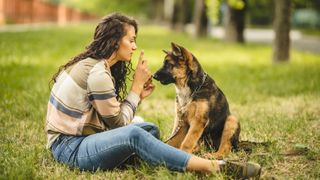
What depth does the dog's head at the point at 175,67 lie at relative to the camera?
528 cm

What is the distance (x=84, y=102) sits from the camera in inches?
183

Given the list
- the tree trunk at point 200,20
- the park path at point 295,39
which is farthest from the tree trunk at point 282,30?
the tree trunk at point 200,20

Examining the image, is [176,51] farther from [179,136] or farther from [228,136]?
[228,136]

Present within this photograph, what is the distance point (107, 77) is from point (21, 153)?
1.39 metres

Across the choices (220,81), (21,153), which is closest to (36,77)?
(220,81)

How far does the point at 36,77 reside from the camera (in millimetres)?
11008

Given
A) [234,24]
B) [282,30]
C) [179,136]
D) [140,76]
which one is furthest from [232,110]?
[234,24]

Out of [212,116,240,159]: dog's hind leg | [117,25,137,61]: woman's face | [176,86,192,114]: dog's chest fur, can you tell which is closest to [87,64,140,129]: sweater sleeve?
[117,25,137,61]: woman's face

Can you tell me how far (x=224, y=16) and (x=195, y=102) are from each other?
71.3 ft

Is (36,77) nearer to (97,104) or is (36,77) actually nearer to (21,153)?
(21,153)

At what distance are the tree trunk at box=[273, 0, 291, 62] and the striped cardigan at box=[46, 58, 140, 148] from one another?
409 inches

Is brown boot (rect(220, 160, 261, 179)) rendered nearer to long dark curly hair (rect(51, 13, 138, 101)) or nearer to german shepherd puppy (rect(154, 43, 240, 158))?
german shepherd puppy (rect(154, 43, 240, 158))

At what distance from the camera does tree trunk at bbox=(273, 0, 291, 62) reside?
47.0 ft

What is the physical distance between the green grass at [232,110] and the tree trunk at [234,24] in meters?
7.33
